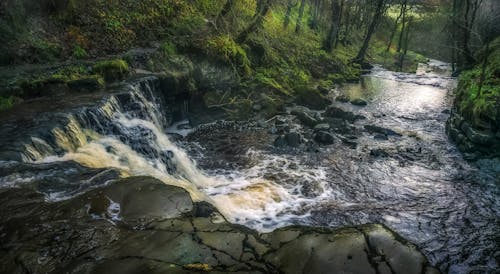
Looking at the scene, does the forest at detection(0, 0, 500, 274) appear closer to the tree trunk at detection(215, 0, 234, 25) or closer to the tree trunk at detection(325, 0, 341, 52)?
the tree trunk at detection(215, 0, 234, 25)

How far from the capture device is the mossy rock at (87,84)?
1047cm

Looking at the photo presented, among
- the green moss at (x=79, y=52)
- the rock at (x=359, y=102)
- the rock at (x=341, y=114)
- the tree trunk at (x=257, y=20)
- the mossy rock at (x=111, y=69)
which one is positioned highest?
the tree trunk at (x=257, y=20)

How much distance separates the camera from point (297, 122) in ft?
46.8

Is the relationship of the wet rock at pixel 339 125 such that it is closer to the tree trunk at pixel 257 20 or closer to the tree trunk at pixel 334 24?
the tree trunk at pixel 257 20

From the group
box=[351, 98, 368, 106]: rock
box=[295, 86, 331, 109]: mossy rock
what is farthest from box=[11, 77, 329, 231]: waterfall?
box=[351, 98, 368, 106]: rock

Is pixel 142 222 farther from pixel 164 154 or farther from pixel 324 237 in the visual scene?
pixel 164 154

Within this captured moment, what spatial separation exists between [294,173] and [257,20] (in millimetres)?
9421

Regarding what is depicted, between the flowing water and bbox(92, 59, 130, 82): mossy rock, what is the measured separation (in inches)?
27.1

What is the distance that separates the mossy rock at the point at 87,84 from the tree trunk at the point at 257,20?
325 inches

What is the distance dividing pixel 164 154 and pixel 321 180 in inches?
175

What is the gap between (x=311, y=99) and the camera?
54.5 feet

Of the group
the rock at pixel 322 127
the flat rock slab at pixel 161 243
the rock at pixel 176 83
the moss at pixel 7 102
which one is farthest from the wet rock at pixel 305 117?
the moss at pixel 7 102

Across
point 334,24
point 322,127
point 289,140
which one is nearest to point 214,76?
point 289,140

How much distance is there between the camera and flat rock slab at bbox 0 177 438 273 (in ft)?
13.3
